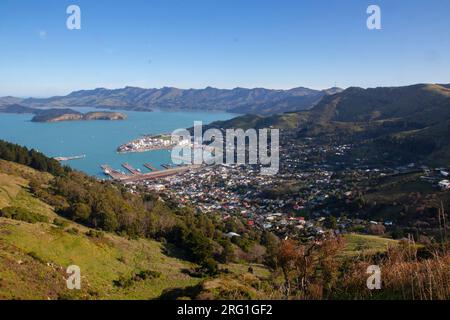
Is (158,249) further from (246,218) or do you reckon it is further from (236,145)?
(236,145)

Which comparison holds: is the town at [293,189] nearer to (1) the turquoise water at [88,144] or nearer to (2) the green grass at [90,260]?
(2) the green grass at [90,260]

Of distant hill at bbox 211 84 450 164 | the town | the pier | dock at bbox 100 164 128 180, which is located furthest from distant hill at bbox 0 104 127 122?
the town

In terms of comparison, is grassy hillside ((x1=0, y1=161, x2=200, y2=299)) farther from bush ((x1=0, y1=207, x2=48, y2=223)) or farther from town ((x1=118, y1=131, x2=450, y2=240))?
town ((x1=118, y1=131, x2=450, y2=240))

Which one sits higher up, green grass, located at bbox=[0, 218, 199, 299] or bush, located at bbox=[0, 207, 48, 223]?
bush, located at bbox=[0, 207, 48, 223]

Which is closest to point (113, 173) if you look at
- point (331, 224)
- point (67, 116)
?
point (331, 224)

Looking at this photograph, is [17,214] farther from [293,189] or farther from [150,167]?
[150,167]
